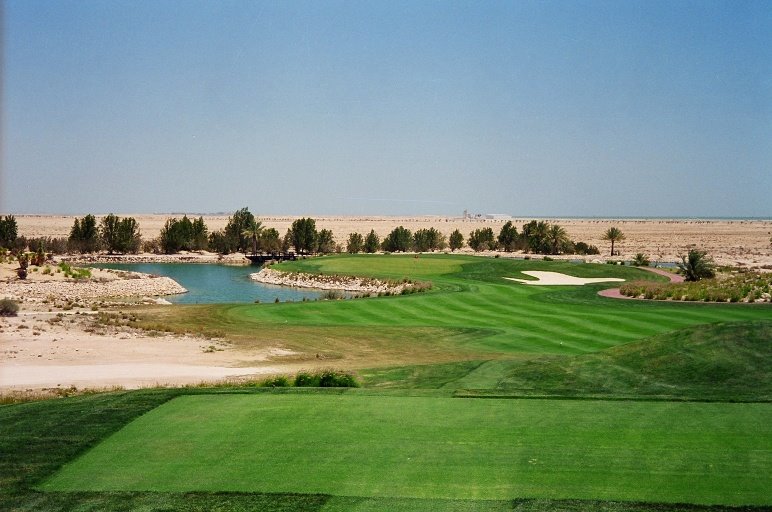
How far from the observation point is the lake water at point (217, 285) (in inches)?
1957

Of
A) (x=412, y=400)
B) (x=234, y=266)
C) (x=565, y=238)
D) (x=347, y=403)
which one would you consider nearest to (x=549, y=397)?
(x=412, y=400)

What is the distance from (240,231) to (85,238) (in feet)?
61.2

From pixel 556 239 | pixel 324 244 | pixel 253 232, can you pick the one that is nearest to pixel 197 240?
pixel 253 232

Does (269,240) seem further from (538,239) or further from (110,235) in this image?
(538,239)

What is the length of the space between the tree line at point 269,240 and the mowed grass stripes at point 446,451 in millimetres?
75385

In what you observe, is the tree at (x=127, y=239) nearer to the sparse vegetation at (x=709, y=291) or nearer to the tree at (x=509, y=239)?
the tree at (x=509, y=239)

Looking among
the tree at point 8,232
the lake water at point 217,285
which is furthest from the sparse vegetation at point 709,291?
the tree at point 8,232

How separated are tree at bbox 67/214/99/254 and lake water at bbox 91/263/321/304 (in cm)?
999

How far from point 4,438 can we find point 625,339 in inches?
743

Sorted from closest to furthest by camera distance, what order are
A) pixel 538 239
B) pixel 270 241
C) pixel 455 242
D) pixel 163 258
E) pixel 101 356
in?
1. pixel 101 356
2. pixel 163 258
3. pixel 538 239
4. pixel 270 241
5. pixel 455 242

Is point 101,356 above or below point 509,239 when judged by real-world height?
below

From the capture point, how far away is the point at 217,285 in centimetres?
5928

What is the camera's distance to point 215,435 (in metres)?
11.2

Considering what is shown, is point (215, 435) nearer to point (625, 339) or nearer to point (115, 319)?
point (625, 339)
